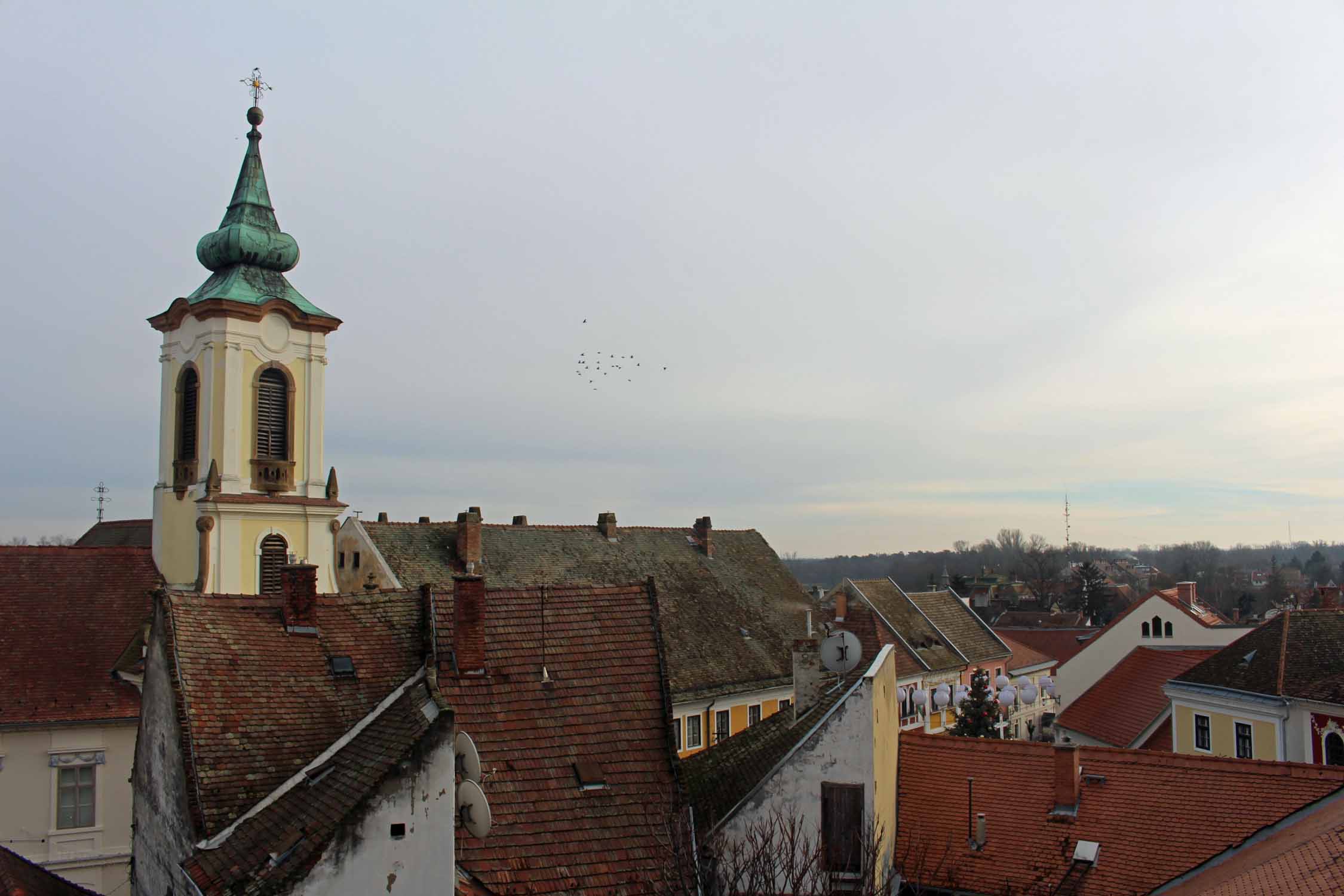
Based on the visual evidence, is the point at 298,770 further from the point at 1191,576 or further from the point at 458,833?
the point at 1191,576

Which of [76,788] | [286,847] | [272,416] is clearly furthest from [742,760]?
[272,416]

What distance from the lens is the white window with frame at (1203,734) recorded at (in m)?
31.6

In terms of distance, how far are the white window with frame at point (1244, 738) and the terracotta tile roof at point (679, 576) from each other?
1351 centimetres

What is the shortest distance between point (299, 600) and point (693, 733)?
64.2 feet

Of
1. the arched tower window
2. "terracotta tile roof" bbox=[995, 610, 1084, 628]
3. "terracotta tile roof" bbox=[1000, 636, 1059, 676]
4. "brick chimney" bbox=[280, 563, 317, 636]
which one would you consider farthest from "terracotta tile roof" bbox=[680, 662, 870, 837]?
"terracotta tile roof" bbox=[995, 610, 1084, 628]

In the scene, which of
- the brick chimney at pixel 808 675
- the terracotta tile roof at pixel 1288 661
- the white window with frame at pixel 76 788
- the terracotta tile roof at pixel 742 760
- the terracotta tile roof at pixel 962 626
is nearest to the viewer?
the terracotta tile roof at pixel 742 760

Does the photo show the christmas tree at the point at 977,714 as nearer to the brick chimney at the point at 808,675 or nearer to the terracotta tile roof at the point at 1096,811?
the terracotta tile roof at the point at 1096,811

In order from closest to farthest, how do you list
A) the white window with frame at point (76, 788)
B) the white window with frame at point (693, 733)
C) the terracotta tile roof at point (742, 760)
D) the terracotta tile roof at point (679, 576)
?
the terracotta tile roof at point (742, 760), the white window with frame at point (76, 788), the white window with frame at point (693, 733), the terracotta tile roof at point (679, 576)

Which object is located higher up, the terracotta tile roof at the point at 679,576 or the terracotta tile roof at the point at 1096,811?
the terracotta tile roof at the point at 679,576

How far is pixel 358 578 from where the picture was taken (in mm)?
33250

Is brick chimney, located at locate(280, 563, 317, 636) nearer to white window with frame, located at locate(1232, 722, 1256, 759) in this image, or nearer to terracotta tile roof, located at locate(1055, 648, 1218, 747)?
white window with frame, located at locate(1232, 722, 1256, 759)

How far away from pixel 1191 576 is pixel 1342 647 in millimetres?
135528

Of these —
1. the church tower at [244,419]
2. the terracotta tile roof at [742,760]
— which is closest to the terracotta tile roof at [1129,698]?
the terracotta tile roof at [742,760]

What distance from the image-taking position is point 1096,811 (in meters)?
18.1
